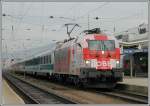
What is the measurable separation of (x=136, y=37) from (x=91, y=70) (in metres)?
28.3

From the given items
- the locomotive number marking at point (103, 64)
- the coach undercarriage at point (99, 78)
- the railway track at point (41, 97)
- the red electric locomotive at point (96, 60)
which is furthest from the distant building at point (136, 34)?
the locomotive number marking at point (103, 64)

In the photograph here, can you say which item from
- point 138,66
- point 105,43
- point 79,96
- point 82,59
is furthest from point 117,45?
point 138,66

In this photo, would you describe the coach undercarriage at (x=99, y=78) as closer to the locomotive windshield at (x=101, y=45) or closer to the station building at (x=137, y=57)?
the locomotive windshield at (x=101, y=45)

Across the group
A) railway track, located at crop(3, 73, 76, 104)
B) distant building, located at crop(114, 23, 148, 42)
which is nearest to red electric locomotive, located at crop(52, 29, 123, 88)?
railway track, located at crop(3, 73, 76, 104)

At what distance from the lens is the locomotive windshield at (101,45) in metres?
25.6

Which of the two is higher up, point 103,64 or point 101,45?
point 101,45

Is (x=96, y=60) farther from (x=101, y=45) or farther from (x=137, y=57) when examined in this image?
(x=137, y=57)

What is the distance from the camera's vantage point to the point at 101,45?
25.7 meters

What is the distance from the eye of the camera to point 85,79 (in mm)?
25125

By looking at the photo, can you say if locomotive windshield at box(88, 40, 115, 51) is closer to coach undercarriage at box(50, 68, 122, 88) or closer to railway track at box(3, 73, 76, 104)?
coach undercarriage at box(50, 68, 122, 88)

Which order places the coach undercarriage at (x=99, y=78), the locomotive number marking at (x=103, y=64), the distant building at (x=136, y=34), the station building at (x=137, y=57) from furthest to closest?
the distant building at (x=136, y=34) → the station building at (x=137, y=57) → the locomotive number marking at (x=103, y=64) → the coach undercarriage at (x=99, y=78)

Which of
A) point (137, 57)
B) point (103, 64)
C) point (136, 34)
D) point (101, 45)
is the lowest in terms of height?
point (103, 64)

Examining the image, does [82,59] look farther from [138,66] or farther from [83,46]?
[138,66]

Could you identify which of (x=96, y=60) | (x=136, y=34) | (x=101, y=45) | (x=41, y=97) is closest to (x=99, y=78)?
(x=96, y=60)
